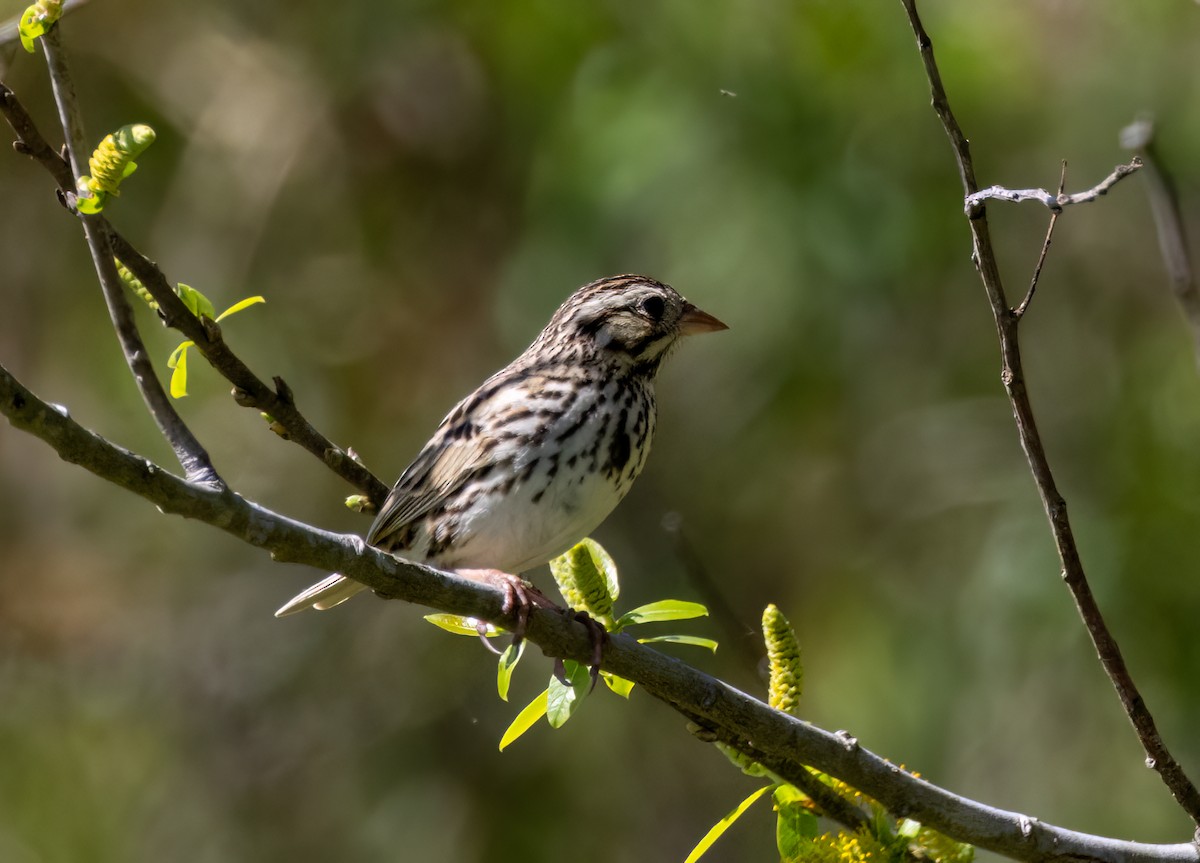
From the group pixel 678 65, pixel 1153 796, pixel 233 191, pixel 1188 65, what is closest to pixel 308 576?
pixel 233 191

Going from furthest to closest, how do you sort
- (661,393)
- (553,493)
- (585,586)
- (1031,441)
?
(661,393)
(553,493)
(585,586)
(1031,441)

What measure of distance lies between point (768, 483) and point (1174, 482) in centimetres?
225

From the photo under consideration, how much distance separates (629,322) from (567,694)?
1.72 metres

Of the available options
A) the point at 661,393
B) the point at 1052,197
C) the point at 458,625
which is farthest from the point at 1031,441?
the point at 661,393

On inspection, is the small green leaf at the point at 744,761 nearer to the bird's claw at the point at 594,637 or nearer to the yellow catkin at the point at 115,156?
the bird's claw at the point at 594,637

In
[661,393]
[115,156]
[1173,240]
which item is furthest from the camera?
[661,393]

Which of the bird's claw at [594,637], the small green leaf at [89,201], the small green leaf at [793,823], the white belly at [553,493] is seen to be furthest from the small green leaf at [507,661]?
the small green leaf at [89,201]

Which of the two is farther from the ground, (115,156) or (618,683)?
(115,156)

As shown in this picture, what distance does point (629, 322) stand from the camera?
4.57 meters

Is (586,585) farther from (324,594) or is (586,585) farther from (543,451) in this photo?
(324,594)

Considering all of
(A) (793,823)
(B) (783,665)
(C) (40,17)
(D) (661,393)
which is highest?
(D) (661,393)

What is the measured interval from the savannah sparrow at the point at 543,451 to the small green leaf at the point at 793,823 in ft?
3.57

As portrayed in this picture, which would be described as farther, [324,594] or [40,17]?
[324,594]

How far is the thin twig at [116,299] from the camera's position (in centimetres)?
243
